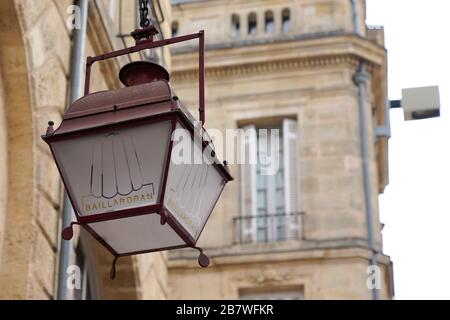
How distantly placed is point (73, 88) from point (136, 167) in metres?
3.99

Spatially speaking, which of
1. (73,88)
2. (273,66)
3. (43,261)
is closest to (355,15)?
(273,66)

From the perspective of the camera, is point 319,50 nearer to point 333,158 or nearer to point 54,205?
point 333,158

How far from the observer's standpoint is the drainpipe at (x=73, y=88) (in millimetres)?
7543

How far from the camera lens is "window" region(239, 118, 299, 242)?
54.5 feet

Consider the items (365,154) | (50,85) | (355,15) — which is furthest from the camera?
(355,15)

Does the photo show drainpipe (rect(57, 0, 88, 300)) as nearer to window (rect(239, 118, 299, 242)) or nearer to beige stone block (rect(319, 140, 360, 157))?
window (rect(239, 118, 299, 242))

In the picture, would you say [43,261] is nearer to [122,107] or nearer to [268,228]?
[122,107]

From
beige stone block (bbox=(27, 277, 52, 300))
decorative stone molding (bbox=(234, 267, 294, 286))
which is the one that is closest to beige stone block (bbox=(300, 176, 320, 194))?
decorative stone molding (bbox=(234, 267, 294, 286))

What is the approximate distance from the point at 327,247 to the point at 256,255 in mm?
1100

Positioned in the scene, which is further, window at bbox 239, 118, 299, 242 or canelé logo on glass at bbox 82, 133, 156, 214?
window at bbox 239, 118, 299, 242

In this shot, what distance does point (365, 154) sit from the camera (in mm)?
16812

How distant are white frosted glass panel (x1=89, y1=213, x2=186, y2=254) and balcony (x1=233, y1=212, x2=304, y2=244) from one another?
11997 mm

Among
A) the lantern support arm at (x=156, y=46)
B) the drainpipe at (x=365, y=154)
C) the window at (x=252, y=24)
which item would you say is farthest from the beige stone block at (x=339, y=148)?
the lantern support arm at (x=156, y=46)
